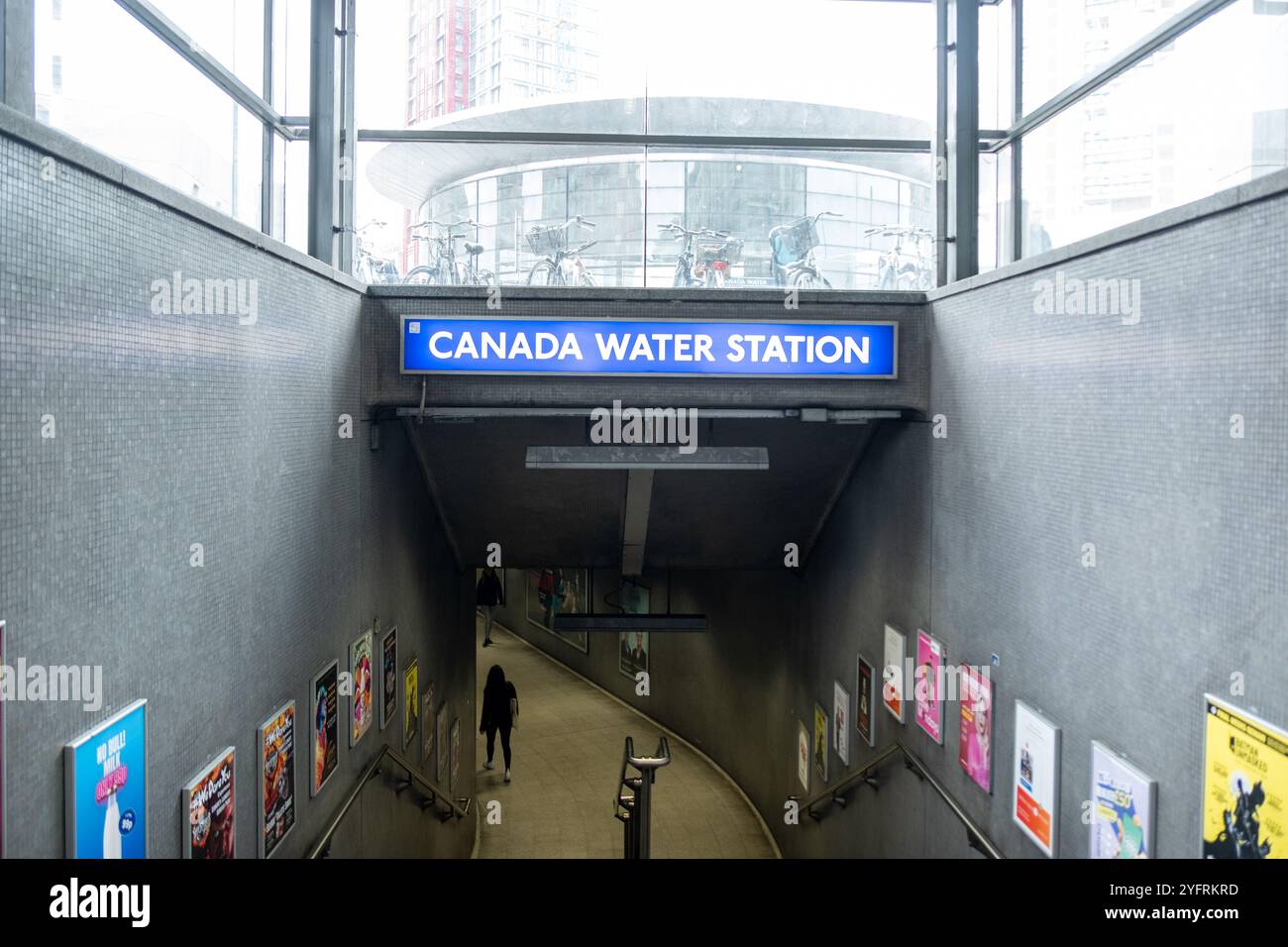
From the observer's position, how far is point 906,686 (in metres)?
4.96

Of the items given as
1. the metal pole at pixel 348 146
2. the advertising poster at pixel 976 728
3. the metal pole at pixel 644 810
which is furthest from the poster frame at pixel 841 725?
the metal pole at pixel 348 146

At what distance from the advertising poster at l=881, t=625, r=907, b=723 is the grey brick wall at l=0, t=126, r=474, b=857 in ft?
9.98

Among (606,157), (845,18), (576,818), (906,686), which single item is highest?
(845,18)

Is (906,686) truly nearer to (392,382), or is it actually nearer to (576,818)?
(392,382)

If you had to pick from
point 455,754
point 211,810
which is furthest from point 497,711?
point 211,810

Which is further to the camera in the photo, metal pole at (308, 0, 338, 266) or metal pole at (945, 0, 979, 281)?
metal pole at (945, 0, 979, 281)

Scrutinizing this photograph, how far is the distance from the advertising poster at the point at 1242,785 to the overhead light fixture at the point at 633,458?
9.29ft

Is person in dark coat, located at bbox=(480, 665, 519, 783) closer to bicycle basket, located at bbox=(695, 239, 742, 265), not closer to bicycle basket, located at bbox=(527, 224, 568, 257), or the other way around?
bicycle basket, located at bbox=(527, 224, 568, 257)

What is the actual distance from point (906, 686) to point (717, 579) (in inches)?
189

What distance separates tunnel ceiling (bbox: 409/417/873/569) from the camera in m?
5.64

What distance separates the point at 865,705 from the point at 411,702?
2.99 meters

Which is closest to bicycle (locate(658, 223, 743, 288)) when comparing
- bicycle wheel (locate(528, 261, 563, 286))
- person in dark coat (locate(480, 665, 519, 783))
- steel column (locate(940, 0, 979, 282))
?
bicycle wheel (locate(528, 261, 563, 286))
